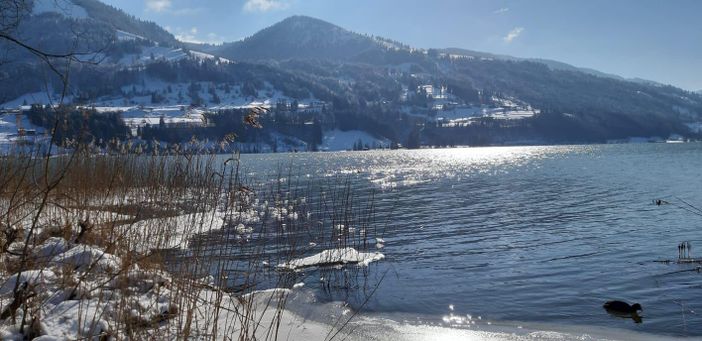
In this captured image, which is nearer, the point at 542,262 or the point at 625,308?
the point at 625,308

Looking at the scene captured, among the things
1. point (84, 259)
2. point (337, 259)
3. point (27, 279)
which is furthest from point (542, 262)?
point (27, 279)

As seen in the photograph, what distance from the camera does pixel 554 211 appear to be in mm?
23703

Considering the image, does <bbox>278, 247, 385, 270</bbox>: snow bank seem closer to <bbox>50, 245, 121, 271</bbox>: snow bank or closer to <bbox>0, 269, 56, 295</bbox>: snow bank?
<bbox>50, 245, 121, 271</bbox>: snow bank

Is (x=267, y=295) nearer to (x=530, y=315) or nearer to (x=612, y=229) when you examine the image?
(x=530, y=315)

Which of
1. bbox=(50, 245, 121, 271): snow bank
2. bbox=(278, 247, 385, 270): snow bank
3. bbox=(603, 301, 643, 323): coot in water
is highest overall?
bbox=(50, 245, 121, 271): snow bank

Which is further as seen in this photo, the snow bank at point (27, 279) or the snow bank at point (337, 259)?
the snow bank at point (337, 259)

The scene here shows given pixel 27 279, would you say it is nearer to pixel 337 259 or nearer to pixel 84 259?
pixel 84 259

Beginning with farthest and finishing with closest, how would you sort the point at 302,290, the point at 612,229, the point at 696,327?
1. the point at 612,229
2. the point at 302,290
3. the point at 696,327

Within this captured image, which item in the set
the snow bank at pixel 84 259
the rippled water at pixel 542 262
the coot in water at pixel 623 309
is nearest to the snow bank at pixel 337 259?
the rippled water at pixel 542 262

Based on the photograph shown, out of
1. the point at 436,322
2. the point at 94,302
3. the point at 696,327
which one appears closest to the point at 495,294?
the point at 436,322

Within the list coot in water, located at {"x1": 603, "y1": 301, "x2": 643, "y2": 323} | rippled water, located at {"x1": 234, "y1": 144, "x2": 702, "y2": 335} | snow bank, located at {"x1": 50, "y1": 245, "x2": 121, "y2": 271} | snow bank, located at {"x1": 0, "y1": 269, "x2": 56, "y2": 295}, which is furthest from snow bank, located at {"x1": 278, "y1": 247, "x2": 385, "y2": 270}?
snow bank, located at {"x1": 0, "y1": 269, "x2": 56, "y2": 295}

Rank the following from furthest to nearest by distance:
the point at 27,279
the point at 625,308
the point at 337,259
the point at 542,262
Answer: the point at 542,262
the point at 337,259
the point at 625,308
the point at 27,279

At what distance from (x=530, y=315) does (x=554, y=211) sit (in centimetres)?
1655

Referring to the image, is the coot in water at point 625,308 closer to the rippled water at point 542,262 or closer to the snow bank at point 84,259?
the rippled water at point 542,262
